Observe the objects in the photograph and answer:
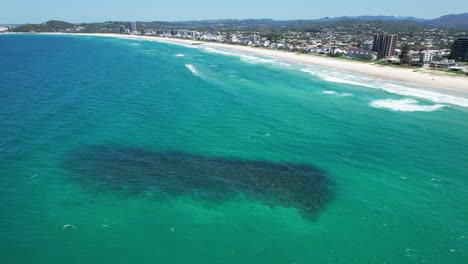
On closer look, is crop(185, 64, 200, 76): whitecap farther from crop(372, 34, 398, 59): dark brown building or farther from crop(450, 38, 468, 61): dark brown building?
crop(450, 38, 468, 61): dark brown building

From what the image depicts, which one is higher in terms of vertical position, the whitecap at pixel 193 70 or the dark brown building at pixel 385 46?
the dark brown building at pixel 385 46

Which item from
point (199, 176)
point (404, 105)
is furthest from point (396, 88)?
point (199, 176)

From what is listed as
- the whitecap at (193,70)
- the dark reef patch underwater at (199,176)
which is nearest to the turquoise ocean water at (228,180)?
the dark reef patch underwater at (199,176)

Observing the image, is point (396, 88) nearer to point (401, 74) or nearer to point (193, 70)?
point (401, 74)

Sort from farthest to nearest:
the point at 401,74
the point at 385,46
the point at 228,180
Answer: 1. the point at 385,46
2. the point at 401,74
3. the point at 228,180

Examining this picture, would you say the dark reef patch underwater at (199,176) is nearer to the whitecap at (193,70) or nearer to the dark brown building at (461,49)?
the whitecap at (193,70)

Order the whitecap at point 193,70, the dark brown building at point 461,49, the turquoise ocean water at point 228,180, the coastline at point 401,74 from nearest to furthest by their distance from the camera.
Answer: the turquoise ocean water at point 228,180 → the coastline at point 401,74 → the whitecap at point 193,70 → the dark brown building at point 461,49
